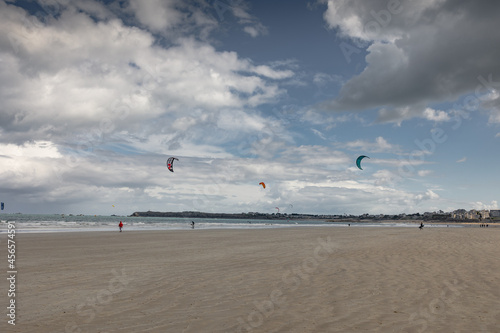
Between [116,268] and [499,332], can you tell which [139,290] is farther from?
[499,332]

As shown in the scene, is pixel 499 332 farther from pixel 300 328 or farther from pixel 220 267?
pixel 220 267

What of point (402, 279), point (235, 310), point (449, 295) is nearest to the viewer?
point (235, 310)

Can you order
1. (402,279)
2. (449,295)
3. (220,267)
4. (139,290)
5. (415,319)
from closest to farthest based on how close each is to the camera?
(415,319) < (449,295) < (139,290) < (402,279) < (220,267)

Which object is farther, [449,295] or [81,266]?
[81,266]

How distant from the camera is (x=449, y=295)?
8.70 m

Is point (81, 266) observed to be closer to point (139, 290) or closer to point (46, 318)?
point (139, 290)

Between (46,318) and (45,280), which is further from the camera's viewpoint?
(45,280)

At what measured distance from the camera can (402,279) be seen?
35.0ft

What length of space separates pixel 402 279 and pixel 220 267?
22.9ft

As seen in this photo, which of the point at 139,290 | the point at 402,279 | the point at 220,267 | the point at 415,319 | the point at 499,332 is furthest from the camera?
the point at 220,267

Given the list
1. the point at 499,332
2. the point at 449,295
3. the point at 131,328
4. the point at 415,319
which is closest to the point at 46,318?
the point at 131,328

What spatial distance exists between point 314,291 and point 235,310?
2.75 meters

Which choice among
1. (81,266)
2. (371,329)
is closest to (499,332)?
(371,329)

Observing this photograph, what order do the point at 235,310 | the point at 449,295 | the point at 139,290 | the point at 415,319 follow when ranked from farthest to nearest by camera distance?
the point at 139,290
the point at 449,295
the point at 235,310
the point at 415,319
